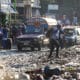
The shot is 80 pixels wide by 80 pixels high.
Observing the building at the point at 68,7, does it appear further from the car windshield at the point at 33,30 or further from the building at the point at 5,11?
the car windshield at the point at 33,30

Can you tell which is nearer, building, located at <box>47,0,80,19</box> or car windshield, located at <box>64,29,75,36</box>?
car windshield, located at <box>64,29,75,36</box>

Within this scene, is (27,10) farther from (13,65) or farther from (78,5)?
(13,65)

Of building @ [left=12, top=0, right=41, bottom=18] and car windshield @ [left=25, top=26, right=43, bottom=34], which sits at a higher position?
car windshield @ [left=25, top=26, right=43, bottom=34]

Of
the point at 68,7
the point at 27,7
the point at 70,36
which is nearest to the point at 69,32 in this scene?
the point at 70,36

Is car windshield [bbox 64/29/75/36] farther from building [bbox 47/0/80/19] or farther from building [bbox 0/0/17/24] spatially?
building [bbox 47/0/80/19]

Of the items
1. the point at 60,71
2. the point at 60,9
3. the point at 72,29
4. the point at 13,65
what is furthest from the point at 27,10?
the point at 60,71

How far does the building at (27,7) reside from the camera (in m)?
69.3

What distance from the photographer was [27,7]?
69.6 meters

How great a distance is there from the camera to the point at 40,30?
99.2 feet

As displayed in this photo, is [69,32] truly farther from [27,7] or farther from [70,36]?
[27,7]

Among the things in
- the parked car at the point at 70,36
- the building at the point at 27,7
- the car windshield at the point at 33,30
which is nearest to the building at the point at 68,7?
the building at the point at 27,7

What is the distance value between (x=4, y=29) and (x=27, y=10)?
122 ft

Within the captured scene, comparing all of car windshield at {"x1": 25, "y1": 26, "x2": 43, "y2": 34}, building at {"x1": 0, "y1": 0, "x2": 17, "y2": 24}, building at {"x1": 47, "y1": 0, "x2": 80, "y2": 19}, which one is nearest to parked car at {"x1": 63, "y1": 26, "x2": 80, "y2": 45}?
car windshield at {"x1": 25, "y1": 26, "x2": 43, "y2": 34}

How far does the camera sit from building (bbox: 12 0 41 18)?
69312mm
